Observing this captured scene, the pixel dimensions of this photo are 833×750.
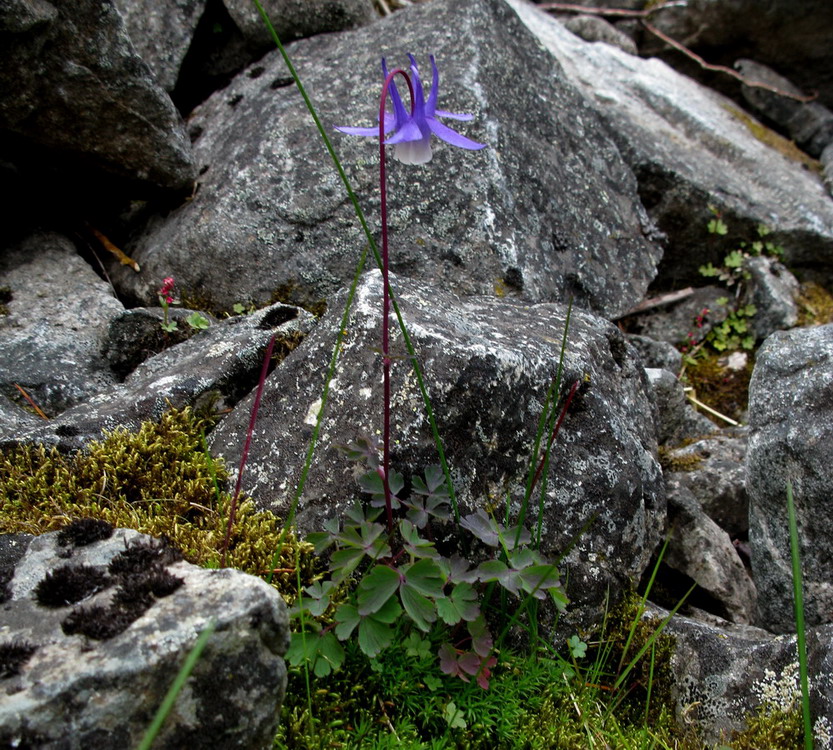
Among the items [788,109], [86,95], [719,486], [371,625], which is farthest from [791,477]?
[788,109]

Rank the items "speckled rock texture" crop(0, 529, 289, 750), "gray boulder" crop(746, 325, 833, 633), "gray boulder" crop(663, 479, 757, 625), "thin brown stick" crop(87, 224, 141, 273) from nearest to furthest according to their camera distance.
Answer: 1. "speckled rock texture" crop(0, 529, 289, 750)
2. "gray boulder" crop(746, 325, 833, 633)
3. "gray boulder" crop(663, 479, 757, 625)
4. "thin brown stick" crop(87, 224, 141, 273)

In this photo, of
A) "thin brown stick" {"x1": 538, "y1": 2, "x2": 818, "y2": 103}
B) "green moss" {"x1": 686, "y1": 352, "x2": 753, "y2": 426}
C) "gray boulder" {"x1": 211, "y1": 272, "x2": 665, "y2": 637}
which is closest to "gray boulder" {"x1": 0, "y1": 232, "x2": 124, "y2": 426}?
"gray boulder" {"x1": 211, "y1": 272, "x2": 665, "y2": 637}

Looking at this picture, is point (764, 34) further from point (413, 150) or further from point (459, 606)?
point (459, 606)

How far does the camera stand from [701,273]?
203 inches

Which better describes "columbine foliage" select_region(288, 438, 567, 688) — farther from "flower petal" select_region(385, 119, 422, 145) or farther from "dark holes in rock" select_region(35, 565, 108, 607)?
"flower petal" select_region(385, 119, 422, 145)

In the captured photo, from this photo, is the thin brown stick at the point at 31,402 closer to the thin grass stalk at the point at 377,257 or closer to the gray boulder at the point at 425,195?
the gray boulder at the point at 425,195

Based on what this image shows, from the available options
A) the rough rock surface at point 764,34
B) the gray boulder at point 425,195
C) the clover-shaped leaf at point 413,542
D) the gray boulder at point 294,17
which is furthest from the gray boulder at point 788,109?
the clover-shaped leaf at point 413,542

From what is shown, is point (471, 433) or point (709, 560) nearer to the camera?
point (471, 433)

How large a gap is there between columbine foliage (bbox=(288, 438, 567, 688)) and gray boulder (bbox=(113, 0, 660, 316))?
1517 mm

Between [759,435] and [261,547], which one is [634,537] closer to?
[759,435]

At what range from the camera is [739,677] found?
93.0 inches

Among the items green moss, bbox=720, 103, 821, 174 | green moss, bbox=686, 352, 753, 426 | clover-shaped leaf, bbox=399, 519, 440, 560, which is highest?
green moss, bbox=720, 103, 821, 174

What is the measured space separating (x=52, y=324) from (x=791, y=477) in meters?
3.38

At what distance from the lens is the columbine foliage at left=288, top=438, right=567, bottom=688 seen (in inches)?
76.9
